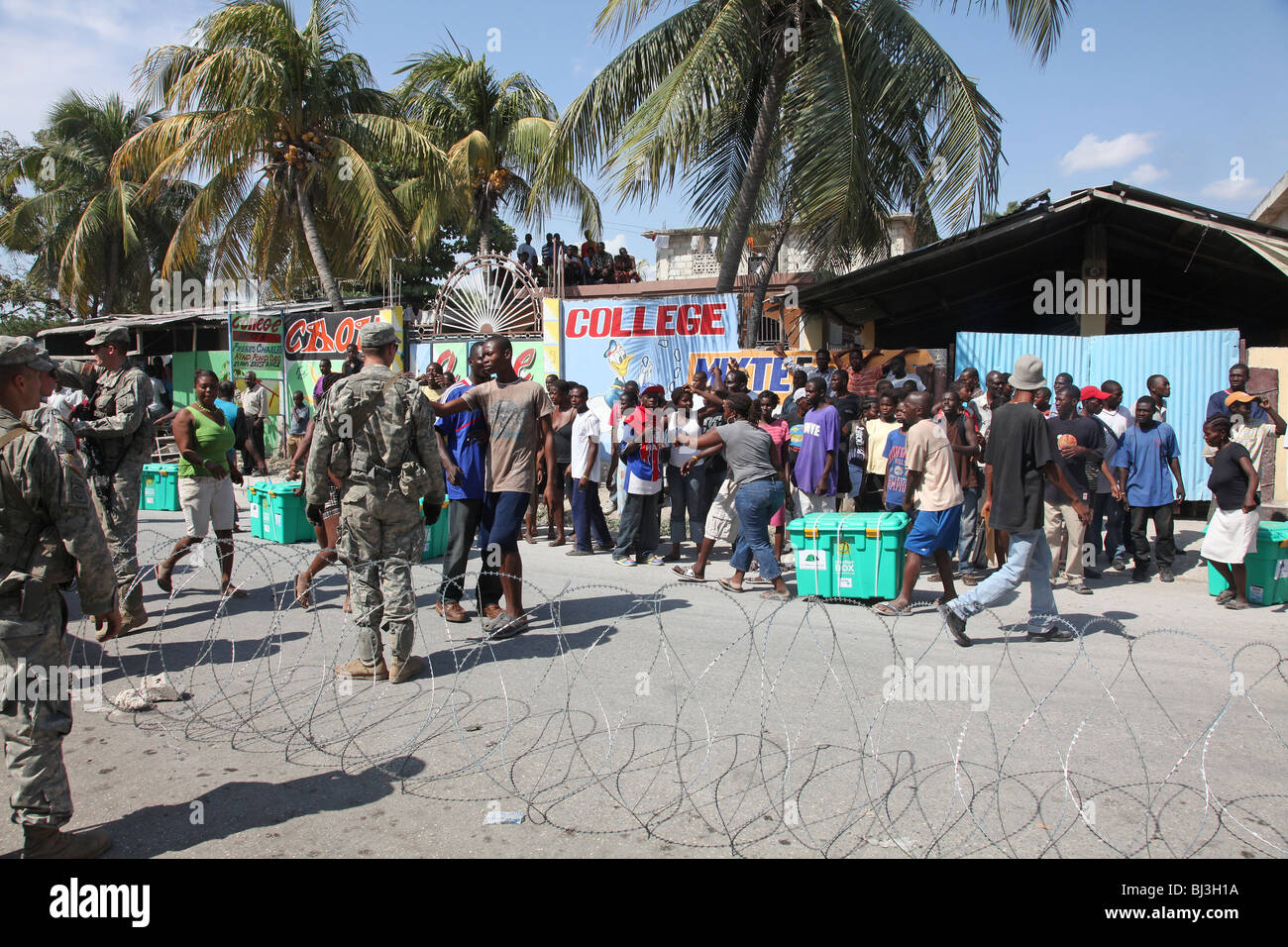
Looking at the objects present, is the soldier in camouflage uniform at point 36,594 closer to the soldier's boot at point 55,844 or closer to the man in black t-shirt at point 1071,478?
the soldier's boot at point 55,844

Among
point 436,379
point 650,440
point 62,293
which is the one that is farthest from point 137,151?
point 650,440

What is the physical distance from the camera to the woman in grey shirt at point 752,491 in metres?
7.65

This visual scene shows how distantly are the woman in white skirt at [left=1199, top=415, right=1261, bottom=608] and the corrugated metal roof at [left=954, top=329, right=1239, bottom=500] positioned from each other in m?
4.54

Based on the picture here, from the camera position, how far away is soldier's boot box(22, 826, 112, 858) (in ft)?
10.9

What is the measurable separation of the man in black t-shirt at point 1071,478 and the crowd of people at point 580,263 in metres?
10.7

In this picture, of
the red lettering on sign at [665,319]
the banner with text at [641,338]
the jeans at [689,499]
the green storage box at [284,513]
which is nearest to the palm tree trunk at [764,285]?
the banner with text at [641,338]

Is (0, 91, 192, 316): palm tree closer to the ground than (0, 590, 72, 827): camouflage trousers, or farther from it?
farther from it

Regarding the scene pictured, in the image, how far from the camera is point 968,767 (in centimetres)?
421

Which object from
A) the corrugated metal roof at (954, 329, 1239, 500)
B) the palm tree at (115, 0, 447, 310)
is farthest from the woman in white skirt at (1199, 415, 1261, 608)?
the palm tree at (115, 0, 447, 310)

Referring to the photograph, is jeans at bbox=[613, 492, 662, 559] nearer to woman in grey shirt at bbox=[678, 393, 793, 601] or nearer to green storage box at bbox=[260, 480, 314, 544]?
woman in grey shirt at bbox=[678, 393, 793, 601]

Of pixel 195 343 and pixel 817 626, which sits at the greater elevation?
pixel 195 343

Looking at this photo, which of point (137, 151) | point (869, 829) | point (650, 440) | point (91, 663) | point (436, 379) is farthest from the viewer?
point (137, 151)

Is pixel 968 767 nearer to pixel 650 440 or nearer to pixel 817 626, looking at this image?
pixel 817 626
